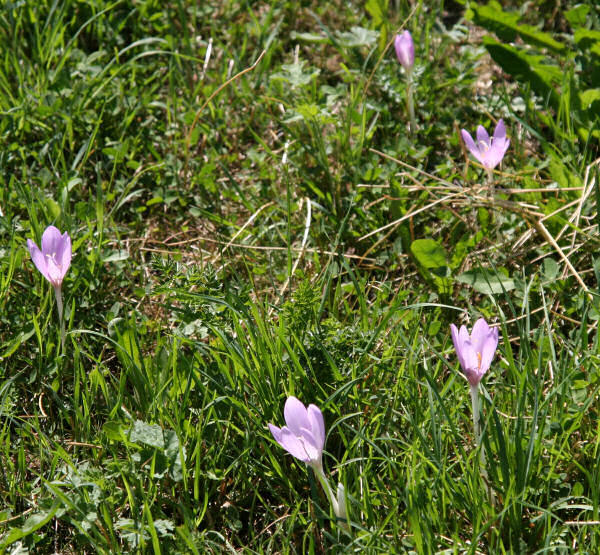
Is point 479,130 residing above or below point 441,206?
above

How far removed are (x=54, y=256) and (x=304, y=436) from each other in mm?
1021

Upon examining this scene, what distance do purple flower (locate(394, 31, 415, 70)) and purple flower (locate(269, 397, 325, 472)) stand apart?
67.3 inches

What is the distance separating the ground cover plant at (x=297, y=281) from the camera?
1.91m

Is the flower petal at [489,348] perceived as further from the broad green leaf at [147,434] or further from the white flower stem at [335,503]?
the broad green leaf at [147,434]

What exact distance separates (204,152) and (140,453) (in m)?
1.60

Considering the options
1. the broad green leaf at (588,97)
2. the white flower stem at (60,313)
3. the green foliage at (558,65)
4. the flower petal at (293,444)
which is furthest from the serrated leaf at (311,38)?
the flower petal at (293,444)

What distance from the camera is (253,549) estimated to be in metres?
2.01

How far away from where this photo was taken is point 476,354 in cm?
183

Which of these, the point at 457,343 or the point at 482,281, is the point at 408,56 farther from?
the point at 457,343

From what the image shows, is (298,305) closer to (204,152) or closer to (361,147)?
(361,147)

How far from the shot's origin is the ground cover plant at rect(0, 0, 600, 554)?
1.91 metres

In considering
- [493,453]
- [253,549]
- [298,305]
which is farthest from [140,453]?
[493,453]

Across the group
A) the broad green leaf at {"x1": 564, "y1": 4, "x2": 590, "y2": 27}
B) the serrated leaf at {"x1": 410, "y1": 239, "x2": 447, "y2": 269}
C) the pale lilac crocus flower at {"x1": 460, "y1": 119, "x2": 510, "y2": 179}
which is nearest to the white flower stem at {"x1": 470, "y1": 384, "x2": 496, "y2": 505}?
the serrated leaf at {"x1": 410, "y1": 239, "x2": 447, "y2": 269}

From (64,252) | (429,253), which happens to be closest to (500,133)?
(429,253)
